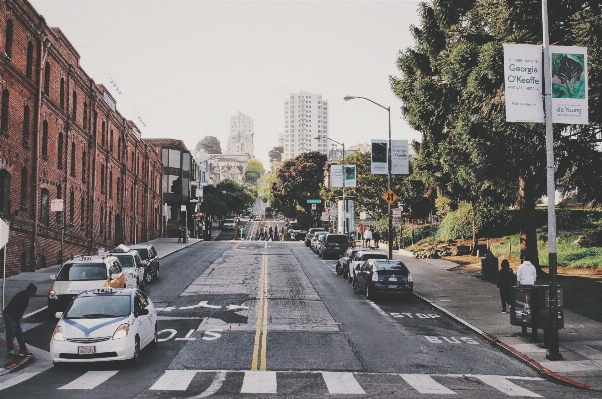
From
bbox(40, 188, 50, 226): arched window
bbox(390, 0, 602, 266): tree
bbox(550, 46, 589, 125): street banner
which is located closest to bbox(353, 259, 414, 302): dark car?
bbox(390, 0, 602, 266): tree

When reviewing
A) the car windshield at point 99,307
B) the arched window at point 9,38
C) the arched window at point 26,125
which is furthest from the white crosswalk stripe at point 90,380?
A: the arched window at point 26,125

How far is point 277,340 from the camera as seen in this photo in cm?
1677

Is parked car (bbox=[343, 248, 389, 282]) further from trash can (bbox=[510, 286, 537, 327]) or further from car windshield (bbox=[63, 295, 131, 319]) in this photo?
car windshield (bbox=[63, 295, 131, 319])

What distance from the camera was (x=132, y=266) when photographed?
26.6 metres

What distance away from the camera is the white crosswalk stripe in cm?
1171

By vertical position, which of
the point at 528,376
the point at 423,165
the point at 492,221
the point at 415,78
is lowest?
the point at 528,376

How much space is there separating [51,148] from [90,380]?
26697 millimetres

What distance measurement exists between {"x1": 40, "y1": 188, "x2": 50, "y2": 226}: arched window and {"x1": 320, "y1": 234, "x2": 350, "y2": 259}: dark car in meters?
18.7

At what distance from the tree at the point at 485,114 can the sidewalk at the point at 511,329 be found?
4.52 metres

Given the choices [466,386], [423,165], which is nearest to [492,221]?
[423,165]

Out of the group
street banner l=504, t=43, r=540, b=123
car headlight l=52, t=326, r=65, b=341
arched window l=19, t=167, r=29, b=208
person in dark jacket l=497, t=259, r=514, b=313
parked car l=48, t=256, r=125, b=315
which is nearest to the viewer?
car headlight l=52, t=326, r=65, b=341

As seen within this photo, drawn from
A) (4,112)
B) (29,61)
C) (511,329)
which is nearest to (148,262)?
(4,112)

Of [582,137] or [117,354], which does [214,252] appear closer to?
[582,137]

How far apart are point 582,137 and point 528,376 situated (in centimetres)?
1661
